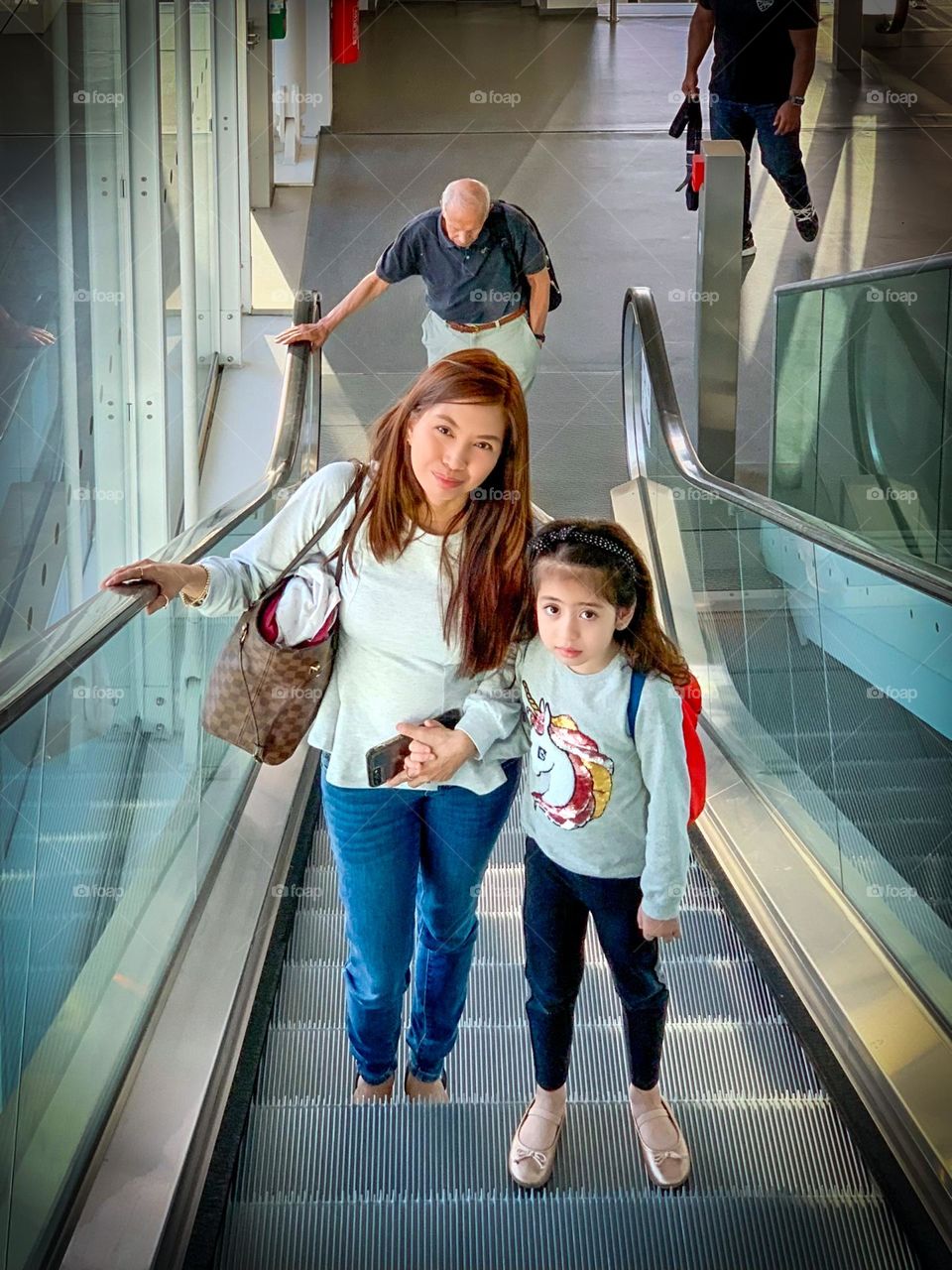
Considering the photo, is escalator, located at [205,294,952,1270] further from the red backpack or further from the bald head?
the bald head

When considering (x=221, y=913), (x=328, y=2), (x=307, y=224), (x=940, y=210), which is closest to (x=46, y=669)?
(x=221, y=913)

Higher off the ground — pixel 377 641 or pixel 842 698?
pixel 377 641

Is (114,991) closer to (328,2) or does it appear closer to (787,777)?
(787,777)

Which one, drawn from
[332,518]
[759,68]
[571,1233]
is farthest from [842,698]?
[759,68]

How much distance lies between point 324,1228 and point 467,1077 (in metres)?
0.63

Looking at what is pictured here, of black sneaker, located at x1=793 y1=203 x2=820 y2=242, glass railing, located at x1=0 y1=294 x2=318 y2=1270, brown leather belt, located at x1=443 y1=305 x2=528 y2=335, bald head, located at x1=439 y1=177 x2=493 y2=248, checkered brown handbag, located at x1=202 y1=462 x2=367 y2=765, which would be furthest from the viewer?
black sneaker, located at x1=793 y1=203 x2=820 y2=242

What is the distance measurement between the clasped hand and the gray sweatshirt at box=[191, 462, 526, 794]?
29 mm

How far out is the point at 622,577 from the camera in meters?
2.34

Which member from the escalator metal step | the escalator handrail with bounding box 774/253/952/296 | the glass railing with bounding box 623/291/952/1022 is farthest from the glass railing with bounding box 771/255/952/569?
the escalator metal step

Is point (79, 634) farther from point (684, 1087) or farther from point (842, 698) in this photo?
point (842, 698)

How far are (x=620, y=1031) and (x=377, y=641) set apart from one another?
139cm

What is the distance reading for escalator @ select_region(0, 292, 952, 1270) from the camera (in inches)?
96.9

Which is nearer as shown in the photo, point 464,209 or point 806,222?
point 464,209

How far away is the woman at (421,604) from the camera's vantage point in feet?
7.43
